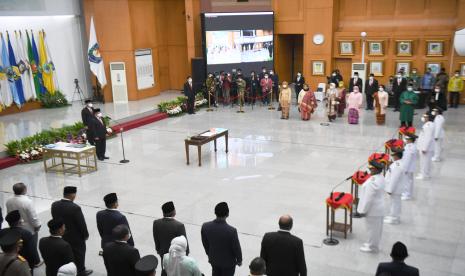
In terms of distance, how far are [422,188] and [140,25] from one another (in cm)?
1484

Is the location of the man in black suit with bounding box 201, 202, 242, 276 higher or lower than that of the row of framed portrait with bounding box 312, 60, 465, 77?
→ lower

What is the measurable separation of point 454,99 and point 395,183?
38.5 feet

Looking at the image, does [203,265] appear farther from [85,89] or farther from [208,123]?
[85,89]

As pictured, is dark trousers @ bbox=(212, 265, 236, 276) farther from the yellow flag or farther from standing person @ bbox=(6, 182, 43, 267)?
the yellow flag

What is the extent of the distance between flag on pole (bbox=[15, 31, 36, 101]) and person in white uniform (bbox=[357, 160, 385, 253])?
15610 millimetres

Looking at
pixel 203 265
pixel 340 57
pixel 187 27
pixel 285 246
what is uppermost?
pixel 187 27

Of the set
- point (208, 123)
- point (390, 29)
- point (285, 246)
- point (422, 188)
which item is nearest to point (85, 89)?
point (208, 123)

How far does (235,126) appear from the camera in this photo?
15.7 metres

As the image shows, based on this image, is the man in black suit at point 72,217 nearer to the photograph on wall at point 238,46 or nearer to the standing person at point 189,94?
the standing person at point 189,94

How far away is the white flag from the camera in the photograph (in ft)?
62.8

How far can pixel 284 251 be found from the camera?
4.86m

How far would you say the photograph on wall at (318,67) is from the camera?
68.1 ft

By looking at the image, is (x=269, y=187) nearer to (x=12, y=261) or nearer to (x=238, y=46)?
(x=12, y=261)

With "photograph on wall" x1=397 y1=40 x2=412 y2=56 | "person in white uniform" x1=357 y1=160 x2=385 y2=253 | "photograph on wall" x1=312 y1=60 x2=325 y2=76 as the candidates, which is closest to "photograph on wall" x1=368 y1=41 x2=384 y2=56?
"photograph on wall" x1=397 y1=40 x2=412 y2=56
